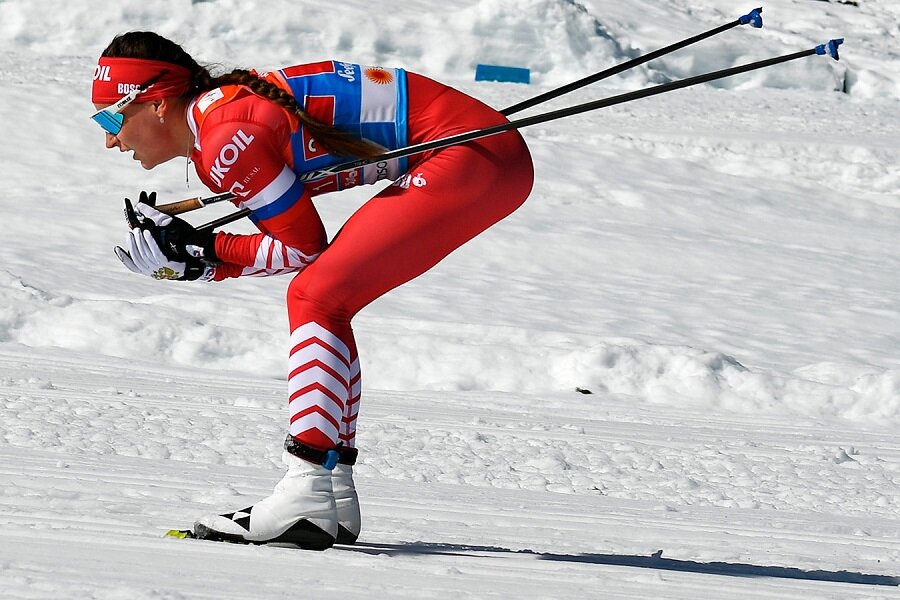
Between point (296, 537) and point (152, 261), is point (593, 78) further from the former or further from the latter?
point (296, 537)

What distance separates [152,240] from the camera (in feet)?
8.86

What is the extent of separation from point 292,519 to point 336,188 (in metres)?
0.77

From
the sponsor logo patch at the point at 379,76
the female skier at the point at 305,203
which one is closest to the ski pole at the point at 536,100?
the female skier at the point at 305,203

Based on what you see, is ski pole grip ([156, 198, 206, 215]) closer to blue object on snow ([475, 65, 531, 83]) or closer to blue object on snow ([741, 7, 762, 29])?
blue object on snow ([741, 7, 762, 29])

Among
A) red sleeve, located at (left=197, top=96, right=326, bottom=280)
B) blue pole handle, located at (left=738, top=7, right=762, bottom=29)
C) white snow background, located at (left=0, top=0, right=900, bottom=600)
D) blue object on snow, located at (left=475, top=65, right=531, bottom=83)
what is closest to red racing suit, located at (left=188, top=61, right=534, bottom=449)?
red sleeve, located at (left=197, top=96, right=326, bottom=280)

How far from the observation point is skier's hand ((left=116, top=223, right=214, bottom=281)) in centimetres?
270

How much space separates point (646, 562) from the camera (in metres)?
2.84

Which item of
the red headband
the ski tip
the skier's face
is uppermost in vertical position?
the red headband

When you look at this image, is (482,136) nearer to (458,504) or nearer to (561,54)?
(458,504)

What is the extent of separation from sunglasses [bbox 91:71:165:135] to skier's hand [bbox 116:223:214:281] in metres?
0.24

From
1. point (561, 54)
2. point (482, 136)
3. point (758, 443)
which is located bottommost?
point (758, 443)

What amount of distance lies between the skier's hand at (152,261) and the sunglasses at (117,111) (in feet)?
0.79

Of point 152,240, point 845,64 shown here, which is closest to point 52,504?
point 152,240

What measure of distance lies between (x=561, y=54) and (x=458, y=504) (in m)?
13.9
